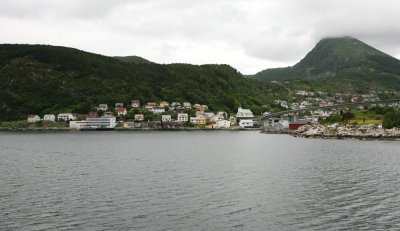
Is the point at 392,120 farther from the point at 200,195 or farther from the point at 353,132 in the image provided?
the point at 200,195

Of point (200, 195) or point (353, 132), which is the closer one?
point (200, 195)

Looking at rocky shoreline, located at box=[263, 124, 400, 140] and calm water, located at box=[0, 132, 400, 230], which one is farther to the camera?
rocky shoreline, located at box=[263, 124, 400, 140]

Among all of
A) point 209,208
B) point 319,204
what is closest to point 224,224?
point 209,208

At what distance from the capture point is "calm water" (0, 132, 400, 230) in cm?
2988

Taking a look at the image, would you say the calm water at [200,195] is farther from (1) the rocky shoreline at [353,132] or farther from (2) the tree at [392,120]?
(2) the tree at [392,120]

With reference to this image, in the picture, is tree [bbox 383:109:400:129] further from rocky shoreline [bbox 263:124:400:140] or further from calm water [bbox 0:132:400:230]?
calm water [bbox 0:132:400:230]

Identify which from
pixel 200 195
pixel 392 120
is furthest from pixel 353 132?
pixel 200 195

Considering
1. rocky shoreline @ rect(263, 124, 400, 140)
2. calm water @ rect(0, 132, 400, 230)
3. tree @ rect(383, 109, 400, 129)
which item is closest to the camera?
calm water @ rect(0, 132, 400, 230)

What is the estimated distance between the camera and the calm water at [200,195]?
29.9m

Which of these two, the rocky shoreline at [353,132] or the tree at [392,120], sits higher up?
the tree at [392,120]

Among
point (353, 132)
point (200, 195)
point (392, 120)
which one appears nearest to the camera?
point (200, 195)

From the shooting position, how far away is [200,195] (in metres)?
38.7

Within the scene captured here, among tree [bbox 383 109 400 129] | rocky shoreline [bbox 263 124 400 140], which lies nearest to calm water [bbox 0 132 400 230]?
rocky shoreline [bbox 263 124 400 140]

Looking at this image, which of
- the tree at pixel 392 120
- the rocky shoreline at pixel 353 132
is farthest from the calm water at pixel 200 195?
the tree at pixel 392 120
